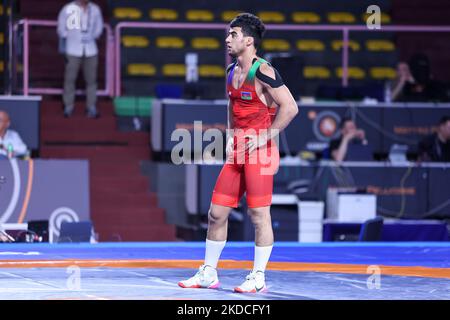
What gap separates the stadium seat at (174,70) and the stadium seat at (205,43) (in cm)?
33

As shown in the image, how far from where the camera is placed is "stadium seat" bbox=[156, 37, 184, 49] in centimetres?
1482

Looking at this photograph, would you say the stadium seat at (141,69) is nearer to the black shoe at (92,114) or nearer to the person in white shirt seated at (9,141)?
the black shoe at (92,114)

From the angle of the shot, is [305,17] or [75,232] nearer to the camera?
[75,232]

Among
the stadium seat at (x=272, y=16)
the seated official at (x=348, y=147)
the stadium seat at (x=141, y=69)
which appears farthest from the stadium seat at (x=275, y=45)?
the seated official at (x=348, y=147)

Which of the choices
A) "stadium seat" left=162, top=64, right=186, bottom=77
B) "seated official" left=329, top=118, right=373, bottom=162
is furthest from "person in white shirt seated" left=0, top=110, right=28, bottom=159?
"stadium seat" left=162, top=64, right=186, bottom=77

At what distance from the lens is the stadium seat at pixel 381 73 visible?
1522 cm

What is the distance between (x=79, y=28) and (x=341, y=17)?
173 inches

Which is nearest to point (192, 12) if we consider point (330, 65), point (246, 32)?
point (330, 65)

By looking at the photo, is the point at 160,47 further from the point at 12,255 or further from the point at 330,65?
the point at 12,255

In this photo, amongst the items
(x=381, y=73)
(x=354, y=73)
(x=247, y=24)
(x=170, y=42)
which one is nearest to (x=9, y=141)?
(x=170, y=42)

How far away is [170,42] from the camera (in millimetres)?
14898

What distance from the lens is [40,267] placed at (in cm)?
715

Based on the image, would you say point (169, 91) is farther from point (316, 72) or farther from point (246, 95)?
→ point (246, 95)
